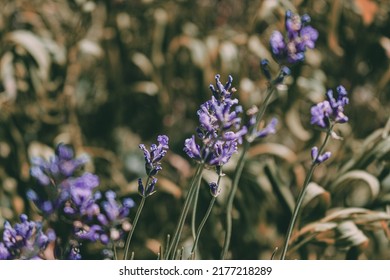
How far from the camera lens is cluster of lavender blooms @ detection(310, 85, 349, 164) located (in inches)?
28.0

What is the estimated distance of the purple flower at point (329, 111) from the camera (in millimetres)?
710

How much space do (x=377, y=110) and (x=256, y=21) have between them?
422 millimetres

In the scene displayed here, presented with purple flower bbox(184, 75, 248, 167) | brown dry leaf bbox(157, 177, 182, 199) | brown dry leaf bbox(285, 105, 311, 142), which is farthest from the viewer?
brown dry leaf bbox(285, 105, 311, 142)

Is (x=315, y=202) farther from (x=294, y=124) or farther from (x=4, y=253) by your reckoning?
(x=4, y=253)

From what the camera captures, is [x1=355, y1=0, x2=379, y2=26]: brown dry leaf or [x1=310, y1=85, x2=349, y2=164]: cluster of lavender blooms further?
[x1=355, y1=0, x2=379, y2=26]: brown dry leaf

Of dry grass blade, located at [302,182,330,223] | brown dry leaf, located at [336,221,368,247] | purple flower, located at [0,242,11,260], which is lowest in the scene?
purple flower, located at [0,242,11,260]

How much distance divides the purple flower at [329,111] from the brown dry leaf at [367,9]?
697 millimetres

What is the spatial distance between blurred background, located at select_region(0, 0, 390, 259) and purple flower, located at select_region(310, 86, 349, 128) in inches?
14.6

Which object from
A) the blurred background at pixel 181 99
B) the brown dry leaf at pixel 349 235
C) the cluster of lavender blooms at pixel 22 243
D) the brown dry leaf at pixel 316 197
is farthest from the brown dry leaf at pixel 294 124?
the cluster of lavender blooms at pixel 22 243

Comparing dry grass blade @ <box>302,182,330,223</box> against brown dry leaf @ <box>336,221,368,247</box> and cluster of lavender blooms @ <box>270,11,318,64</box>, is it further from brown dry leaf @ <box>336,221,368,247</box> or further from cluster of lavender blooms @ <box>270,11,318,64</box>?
cluster of lavender blooms @ <box>270,11,318,64</box>

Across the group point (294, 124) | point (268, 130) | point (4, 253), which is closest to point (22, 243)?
point (4, 253)

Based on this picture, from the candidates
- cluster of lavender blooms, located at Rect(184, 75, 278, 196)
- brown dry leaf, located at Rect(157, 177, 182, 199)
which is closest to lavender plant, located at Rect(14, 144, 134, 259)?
cluster of lavender blooms, located at Rect(184, 75, 278, 196)

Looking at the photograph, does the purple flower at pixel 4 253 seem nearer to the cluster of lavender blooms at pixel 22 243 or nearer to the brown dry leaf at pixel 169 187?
the cluster of lavender blooms at pixel 22 243

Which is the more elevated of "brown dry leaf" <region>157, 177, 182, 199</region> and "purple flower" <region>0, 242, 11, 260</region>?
"brown dry leaf" <region>157, 177, 182, 199</region>
